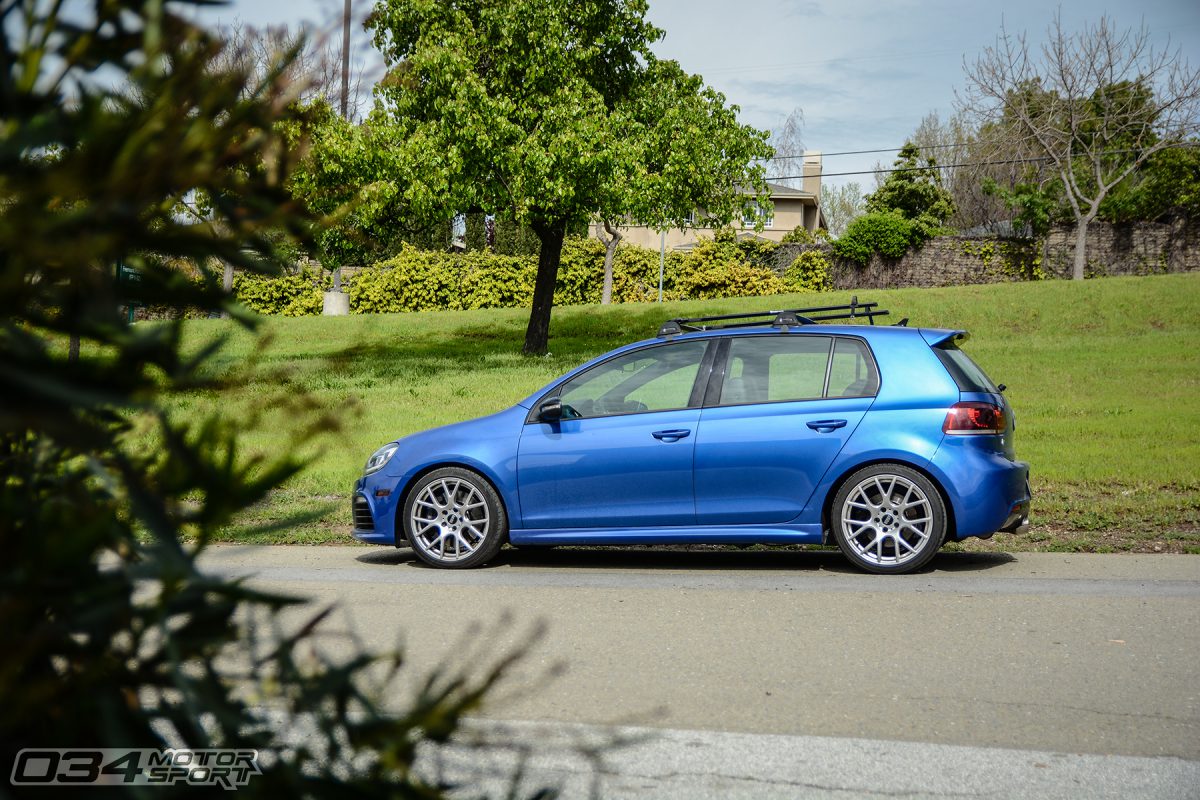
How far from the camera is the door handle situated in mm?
7832

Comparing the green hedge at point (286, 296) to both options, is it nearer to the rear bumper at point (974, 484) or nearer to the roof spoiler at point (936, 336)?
the roof spoiler at point (936, 336)

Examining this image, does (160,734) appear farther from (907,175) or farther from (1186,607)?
(907,175)

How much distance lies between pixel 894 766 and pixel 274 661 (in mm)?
3286

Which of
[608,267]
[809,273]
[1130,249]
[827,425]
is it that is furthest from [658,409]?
[1130,249]

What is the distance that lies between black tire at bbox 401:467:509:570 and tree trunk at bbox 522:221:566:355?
17.0m

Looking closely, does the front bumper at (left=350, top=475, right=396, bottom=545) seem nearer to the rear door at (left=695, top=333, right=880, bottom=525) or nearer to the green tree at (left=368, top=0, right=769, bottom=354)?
the rear door at (left=695, top=333, right=880, bottom=525)

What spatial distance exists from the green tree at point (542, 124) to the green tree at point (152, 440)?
21068mm

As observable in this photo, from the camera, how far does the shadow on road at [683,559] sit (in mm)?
8164

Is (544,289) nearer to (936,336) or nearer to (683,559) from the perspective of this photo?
(683,559)

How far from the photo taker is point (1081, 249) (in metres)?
37.8

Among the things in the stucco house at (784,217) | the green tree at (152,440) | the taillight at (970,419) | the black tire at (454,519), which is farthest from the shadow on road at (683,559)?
the stucco house at (784,217)

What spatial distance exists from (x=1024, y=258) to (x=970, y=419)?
110 ft

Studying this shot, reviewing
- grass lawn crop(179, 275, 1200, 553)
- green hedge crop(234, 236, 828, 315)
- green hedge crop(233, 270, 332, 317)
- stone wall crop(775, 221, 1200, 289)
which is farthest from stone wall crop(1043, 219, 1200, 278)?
green hedge crop(233, 270, 332, 317)

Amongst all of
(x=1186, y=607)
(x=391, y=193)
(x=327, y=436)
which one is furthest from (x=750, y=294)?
(x=327, y=436)
